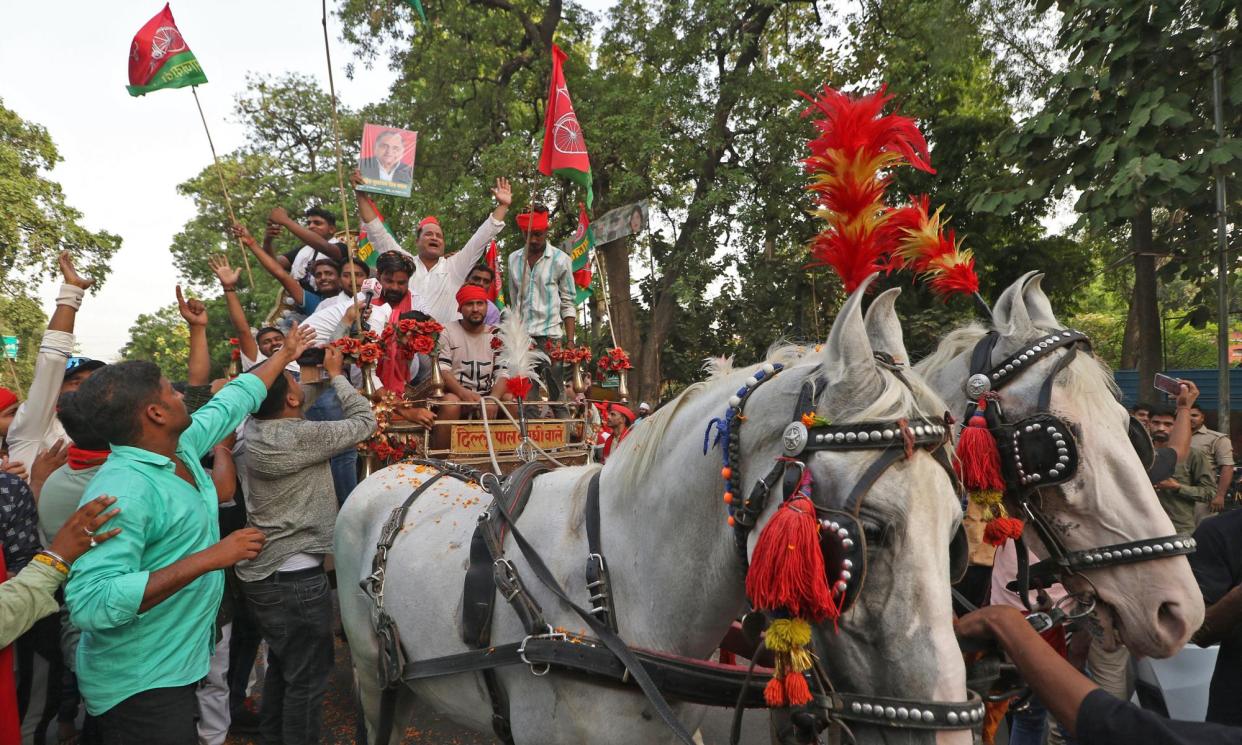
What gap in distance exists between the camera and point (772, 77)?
45.1 ft

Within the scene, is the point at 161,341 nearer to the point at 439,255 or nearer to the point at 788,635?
the point at 439,255

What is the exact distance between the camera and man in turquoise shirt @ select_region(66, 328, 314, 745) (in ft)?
7.65

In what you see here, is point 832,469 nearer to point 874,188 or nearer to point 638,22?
point 874,188

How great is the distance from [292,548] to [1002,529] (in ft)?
10.6

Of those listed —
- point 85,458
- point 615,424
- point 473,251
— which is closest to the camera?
point 85,458

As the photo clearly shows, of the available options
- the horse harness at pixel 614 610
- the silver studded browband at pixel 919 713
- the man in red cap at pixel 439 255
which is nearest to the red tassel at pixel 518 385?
the horse harness at pixel 614 610

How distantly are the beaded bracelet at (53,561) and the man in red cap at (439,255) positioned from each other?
12.9 ft

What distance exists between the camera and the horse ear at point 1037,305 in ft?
9.40

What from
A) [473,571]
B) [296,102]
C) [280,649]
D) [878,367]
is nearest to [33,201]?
[296,102]

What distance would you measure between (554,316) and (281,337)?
9.35 feet

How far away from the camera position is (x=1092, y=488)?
2.46 meters

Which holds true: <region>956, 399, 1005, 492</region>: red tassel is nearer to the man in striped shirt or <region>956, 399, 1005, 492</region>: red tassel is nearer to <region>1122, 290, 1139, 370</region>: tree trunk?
the man in striped shirt

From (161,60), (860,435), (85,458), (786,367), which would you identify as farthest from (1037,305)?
(161,60)

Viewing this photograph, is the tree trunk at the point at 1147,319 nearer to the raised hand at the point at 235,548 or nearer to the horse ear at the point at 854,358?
the horse ear at the point at 854,358
